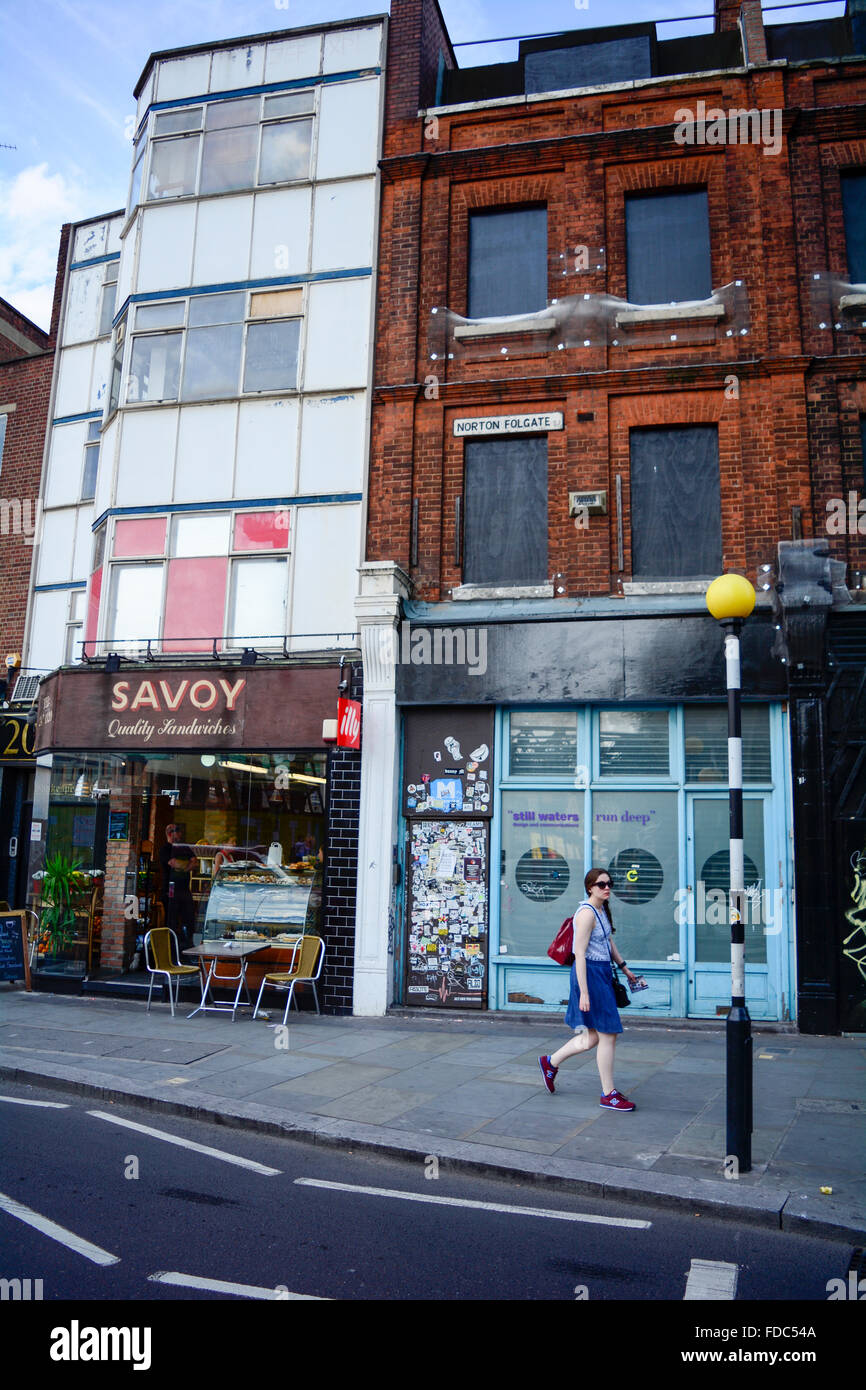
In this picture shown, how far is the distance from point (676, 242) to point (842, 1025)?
10084 millimetres

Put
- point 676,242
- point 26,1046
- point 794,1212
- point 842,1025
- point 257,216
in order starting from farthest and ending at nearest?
point 257,216, point 676,242, point 842,1025, point 26,1046, point 794,1212

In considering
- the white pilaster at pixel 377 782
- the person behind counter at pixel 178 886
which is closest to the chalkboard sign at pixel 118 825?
the person behind counter at pixel 178 886

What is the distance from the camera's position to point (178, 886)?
44.5 ft

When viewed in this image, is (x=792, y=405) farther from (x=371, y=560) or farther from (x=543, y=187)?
(x=371, y=560)

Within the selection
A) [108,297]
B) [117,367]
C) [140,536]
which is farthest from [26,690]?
[108,297]

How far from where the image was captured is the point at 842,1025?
1058 centimetres

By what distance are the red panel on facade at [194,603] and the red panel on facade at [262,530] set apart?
0.42m

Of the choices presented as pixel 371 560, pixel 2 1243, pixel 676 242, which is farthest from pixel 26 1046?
pixel 676 242

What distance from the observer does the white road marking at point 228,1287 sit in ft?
14.1

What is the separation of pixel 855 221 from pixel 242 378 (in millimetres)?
8543

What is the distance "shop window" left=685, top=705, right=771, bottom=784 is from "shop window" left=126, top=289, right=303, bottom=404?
7330mm

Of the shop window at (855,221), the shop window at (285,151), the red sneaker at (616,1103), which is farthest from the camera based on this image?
the shop window at (285,151)

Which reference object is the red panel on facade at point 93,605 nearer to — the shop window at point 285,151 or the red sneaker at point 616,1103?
the shop window at point 285,151

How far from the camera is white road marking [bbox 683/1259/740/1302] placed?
14.7ft
